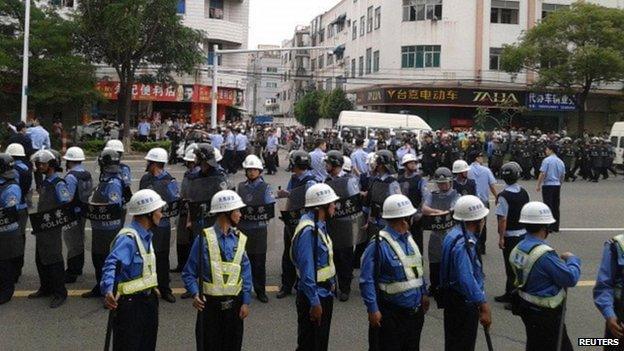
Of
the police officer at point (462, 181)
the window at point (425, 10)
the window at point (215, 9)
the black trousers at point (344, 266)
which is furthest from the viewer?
the window at point (215, 9)

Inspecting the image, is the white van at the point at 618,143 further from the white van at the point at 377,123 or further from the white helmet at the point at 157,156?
the white helmet at the point at 157,156

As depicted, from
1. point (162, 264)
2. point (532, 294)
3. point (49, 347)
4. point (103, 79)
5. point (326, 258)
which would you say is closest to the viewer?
point (532, 294)

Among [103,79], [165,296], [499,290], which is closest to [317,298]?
[165,296]

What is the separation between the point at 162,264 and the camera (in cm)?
842

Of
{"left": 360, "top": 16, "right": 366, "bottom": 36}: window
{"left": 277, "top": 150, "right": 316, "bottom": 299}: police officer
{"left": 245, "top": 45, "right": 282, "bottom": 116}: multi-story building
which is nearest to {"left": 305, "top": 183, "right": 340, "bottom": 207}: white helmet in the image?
{"left": 277, "top": 150, "right": 316, "bottom": 299}: police officer

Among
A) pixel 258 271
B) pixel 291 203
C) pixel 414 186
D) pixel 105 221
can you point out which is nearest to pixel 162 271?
pixel 105 221

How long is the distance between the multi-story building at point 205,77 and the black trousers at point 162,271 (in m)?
36.6

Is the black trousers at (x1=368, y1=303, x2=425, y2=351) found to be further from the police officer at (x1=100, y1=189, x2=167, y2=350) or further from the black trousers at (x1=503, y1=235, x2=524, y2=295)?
the black trousers at (x1=503, y1=235, x2=524, y2=295)

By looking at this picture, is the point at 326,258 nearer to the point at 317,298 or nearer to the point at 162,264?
the point at 317,298

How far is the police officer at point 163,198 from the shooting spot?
840cm

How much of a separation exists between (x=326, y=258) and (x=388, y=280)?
0.61 metres

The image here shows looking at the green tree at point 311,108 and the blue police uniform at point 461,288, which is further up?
the green tree at point 311,108

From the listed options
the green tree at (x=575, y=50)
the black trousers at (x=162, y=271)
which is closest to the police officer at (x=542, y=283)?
the black trousers at (x=162, y=271)

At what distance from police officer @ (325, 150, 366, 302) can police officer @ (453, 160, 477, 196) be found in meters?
1.79
